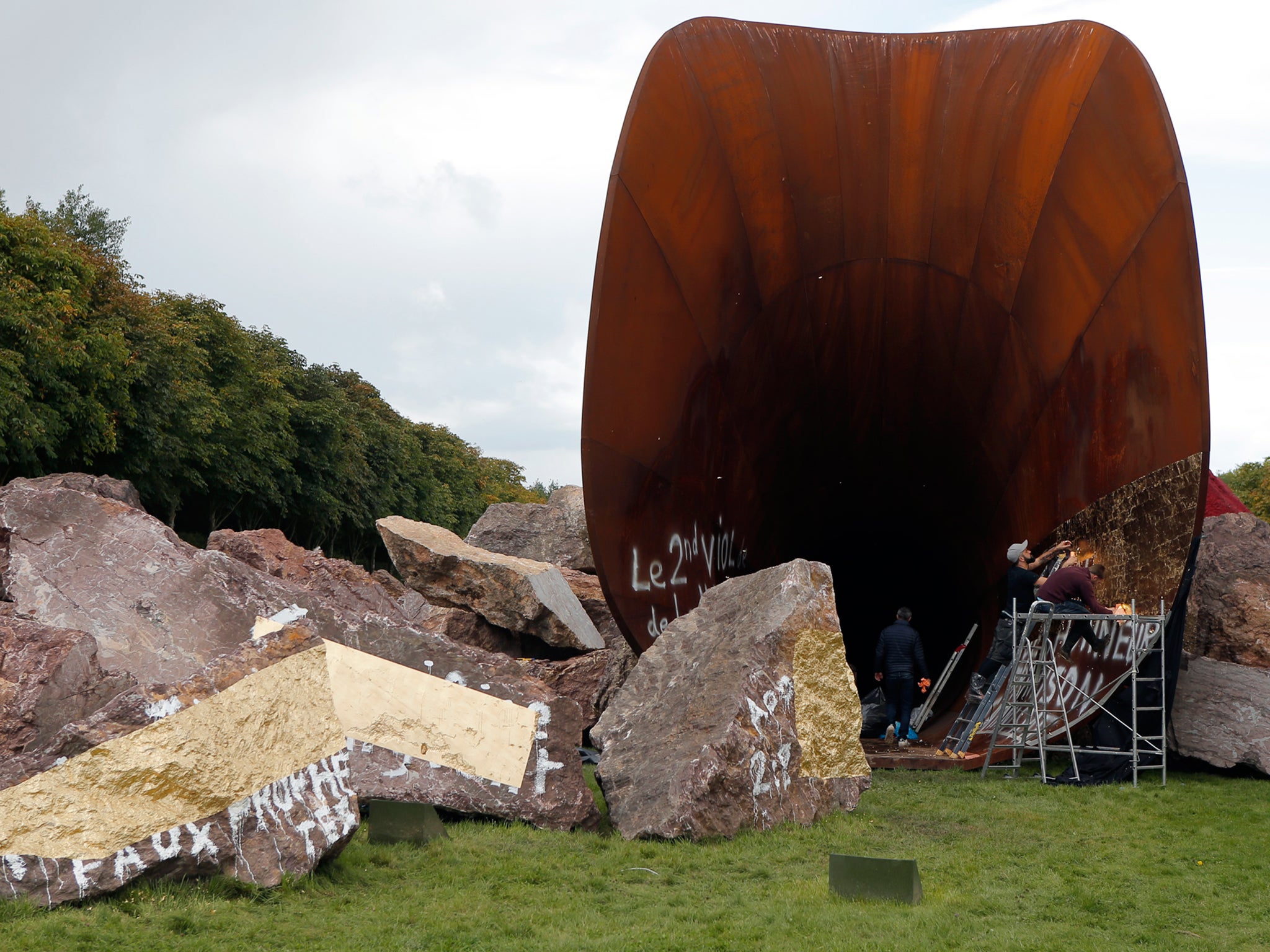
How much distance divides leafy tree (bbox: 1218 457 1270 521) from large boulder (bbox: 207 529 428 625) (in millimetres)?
31672

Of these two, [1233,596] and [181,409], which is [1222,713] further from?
[181,409]

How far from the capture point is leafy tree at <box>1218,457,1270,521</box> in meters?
41.1

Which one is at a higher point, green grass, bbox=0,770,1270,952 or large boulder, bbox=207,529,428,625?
large boulder, bbox=207,529,428,625

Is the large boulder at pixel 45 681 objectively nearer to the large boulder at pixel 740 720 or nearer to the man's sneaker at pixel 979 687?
the large boulder at pixel 740 720

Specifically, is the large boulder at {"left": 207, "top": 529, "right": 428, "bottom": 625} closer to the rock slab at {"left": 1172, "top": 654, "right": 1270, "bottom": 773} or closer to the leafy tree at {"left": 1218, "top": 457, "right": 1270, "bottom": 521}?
the rock slab at {"left": 1172, "top": 654, "right": 1270, "bottom": 773}

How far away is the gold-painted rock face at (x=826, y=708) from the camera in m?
5.85

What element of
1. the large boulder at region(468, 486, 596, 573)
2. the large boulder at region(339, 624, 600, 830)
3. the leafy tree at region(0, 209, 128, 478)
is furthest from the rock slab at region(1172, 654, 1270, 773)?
the leafy tree at region(0, 209, 128, 478)

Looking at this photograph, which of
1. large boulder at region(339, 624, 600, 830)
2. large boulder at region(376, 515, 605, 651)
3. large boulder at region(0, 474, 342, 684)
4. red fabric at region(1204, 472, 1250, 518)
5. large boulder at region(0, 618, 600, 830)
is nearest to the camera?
large boulder at region(0, 618, 600, 830)

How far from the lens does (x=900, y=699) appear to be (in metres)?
9.10

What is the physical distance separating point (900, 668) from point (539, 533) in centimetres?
709

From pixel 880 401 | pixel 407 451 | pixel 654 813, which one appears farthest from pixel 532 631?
pixel 407 451

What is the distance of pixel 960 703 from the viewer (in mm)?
10008

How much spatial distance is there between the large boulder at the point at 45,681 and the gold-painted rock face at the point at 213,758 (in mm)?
684

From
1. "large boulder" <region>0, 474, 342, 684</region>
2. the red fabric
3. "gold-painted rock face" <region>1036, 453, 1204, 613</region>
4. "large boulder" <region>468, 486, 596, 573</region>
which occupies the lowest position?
"large boulder" <region>0, 474, 342, 684</region>
